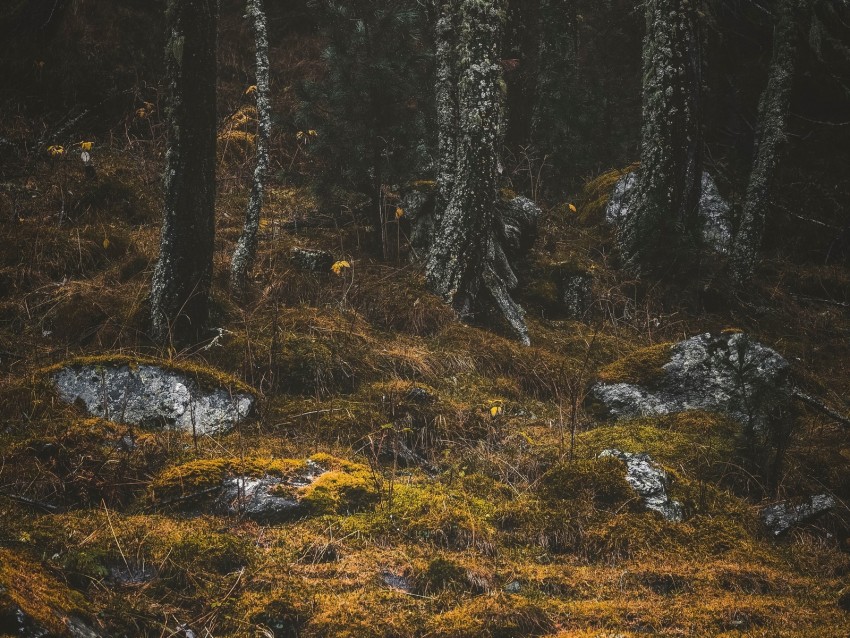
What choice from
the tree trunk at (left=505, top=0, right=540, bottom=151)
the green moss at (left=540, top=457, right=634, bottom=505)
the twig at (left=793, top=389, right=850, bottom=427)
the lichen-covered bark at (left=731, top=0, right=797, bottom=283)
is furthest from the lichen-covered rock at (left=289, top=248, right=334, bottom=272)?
the lichen-covered bark at (left=731, top=0, right=797, bottom=283)

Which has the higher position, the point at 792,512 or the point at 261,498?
the point at 261,498

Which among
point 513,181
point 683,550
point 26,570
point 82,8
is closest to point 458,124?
point 513,181

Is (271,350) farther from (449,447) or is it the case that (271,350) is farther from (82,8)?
(82,8)

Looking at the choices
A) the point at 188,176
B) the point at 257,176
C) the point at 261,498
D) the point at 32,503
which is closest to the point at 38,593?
the point at 32,503

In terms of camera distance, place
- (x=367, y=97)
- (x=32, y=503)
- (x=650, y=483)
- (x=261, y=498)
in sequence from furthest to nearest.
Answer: (x=367, y=97)
(x=650, y=483)
(x=261, y=498)
(x=32, y=503)

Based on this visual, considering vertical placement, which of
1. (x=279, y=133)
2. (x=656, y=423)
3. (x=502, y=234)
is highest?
(x=279, y=133)

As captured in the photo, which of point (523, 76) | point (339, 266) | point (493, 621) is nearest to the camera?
point (493, 621)

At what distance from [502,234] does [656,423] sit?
159 inches

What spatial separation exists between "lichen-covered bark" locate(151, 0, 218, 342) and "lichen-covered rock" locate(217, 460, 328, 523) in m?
2.20

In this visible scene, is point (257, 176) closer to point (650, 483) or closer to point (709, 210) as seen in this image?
point (650, 483)

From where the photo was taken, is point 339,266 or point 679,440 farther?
point 339,266

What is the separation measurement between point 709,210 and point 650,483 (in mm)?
7598

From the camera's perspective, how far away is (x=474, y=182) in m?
7.61

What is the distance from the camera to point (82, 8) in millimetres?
12547
